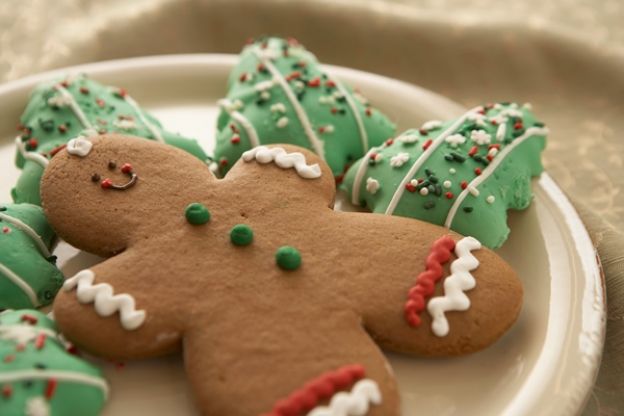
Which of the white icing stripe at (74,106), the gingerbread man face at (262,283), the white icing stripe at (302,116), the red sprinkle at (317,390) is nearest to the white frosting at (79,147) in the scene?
the gingerbread man face at (262,283)

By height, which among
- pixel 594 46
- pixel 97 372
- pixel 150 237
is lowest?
pixel 97 372

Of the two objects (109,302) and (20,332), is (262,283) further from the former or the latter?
(20,332)

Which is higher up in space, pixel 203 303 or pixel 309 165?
pixel 309 165

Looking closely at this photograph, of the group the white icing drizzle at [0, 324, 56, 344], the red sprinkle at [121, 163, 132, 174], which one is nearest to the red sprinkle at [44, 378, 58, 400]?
the white icing drizzle at [0, 324, 56, 344]

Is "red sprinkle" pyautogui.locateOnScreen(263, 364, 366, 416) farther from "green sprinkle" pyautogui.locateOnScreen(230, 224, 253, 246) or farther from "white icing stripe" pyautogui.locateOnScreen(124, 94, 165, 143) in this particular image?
"white icing stripe" pyautogui.locateOnScreen(124, 94, 165, 143)

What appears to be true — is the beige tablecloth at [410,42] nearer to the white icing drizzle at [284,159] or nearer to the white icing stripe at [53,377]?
the white icing drizzle at [284,159]

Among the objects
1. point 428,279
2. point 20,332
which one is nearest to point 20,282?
point 20,332

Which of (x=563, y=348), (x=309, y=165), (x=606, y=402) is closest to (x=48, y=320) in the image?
(x=309, y=165)

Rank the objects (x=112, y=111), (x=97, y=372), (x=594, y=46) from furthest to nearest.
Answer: (x=594, y=46)
(x=112, y=111)
(x=97, y=372)

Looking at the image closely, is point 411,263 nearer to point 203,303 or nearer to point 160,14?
point 203,303
